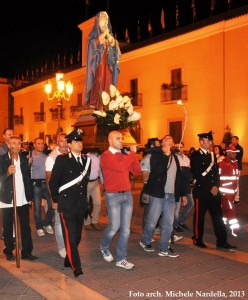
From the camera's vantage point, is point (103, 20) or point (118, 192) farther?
point (103, 20)

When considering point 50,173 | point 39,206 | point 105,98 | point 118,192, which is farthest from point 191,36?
point 118,192

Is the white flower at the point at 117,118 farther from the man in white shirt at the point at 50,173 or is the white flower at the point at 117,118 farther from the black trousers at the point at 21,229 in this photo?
the black trousers at the point at 21,229

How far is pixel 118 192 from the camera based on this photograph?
589 centimetres

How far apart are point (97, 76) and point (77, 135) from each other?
582 cm

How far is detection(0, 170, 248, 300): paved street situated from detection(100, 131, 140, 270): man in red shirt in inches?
15.5

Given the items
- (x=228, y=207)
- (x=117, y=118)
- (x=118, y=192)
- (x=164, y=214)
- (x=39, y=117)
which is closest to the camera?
(x=118, y=192)

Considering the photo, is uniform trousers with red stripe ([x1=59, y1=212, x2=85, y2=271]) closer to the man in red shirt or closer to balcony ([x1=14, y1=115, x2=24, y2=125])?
the man in red shirt

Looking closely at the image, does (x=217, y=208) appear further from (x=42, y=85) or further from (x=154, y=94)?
(x=42, y=85)

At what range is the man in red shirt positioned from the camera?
5.88 meters

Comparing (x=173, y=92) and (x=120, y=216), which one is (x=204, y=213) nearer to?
(x=120, y=216)

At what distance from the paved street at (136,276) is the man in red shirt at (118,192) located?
1.29ft

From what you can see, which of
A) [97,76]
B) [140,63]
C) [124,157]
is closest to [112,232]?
[124,157]

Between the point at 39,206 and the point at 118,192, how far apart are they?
2942 mm

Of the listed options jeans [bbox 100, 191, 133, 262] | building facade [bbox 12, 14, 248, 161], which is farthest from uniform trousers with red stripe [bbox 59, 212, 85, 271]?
building facade [bbox 12, 14, 248, 161]
